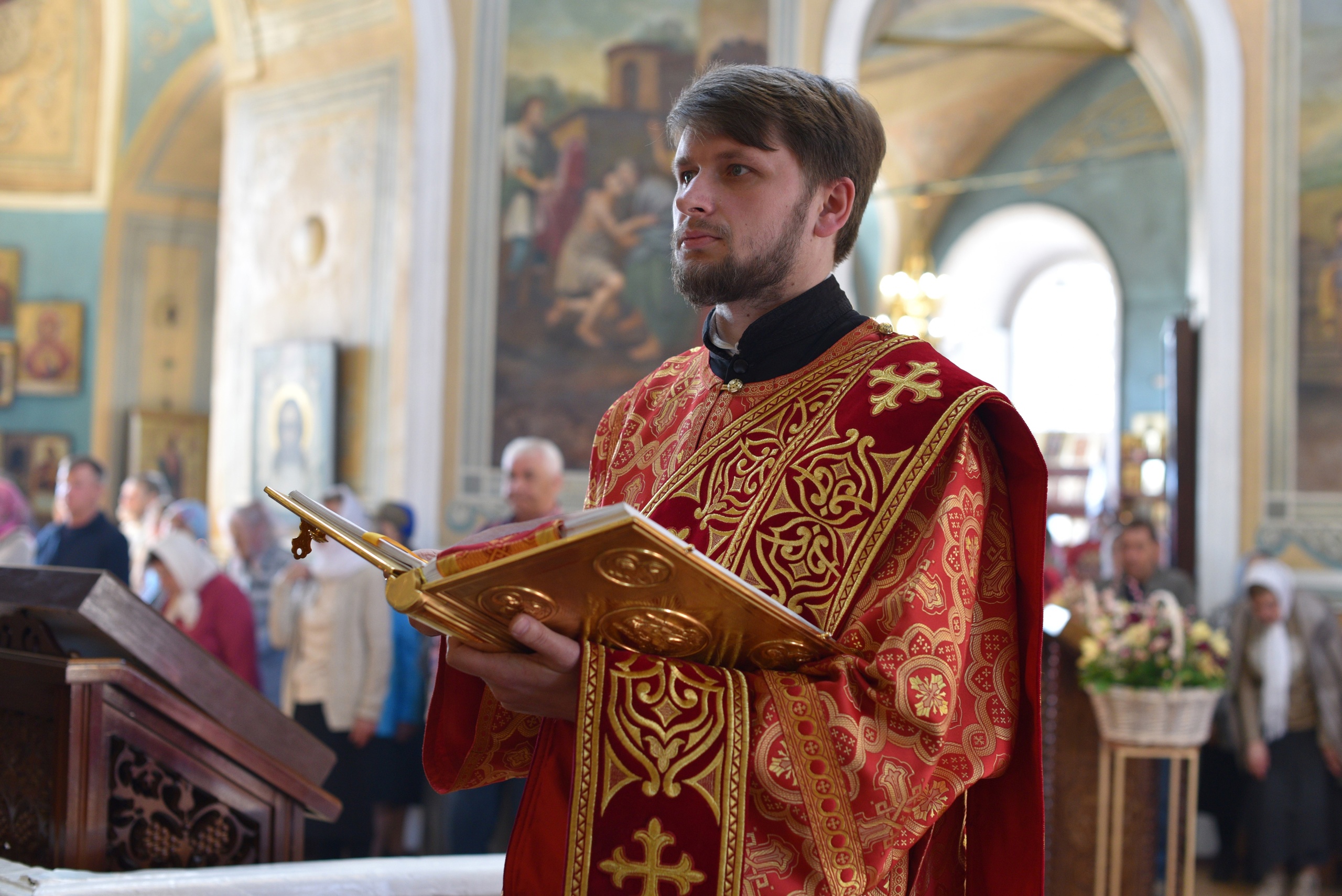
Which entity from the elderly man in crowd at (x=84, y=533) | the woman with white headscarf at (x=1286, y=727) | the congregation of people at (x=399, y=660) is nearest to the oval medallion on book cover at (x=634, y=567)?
the congregation of people at (x=399, y=660)

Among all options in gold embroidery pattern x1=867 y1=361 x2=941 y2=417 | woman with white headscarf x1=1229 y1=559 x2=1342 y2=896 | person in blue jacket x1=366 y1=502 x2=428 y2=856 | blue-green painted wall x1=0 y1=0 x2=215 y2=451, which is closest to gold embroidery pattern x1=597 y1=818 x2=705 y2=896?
gold embroidery pattern x1=867 y1=361 x2=941 y2=417

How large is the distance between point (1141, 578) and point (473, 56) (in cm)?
538

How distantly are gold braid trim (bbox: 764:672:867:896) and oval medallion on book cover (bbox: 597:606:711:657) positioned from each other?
14cm

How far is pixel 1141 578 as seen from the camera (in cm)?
711

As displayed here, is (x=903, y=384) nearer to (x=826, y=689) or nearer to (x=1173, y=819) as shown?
(x=826, y=689)

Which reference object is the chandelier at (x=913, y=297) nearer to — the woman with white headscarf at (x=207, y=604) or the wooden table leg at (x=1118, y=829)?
the woman with white headscarf at (x=207, y=604)

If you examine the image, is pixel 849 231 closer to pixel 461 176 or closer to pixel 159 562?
pixel 159 562

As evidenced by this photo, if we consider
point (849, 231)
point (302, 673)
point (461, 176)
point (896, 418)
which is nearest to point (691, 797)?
point (896, 418)

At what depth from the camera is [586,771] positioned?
1.47m

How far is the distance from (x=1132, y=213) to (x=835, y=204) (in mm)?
16779

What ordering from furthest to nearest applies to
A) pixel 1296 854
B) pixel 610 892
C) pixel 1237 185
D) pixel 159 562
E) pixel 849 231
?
1. pixel 1237 185
2. pixel 1296 854
3. pixel 159 562
4. pixel 849 231
5. pixel 610 892

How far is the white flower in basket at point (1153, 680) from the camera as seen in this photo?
4777 mm

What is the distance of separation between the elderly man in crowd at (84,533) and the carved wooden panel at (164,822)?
381cm

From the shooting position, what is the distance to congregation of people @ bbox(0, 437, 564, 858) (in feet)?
19.2
